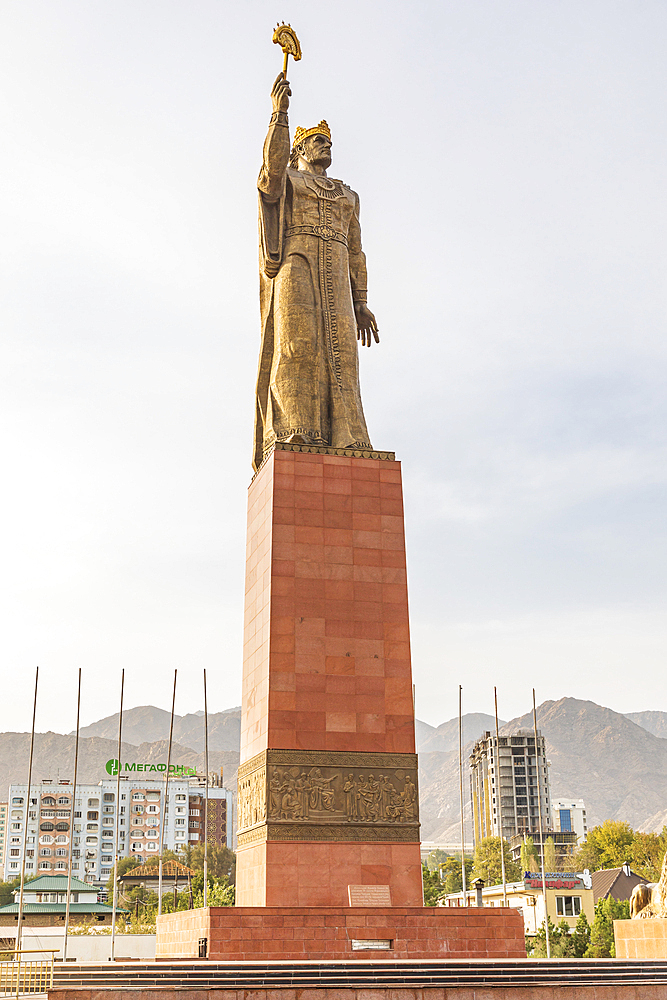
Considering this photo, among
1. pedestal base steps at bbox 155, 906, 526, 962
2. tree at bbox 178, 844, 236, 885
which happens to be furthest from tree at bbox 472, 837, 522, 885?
pedestal base steps at bbox 155, 906, 526, 962

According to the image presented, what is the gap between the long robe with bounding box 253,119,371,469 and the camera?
1572cm

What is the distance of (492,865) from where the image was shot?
68375 millimetres

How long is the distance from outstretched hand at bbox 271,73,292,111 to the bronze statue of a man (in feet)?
0.05

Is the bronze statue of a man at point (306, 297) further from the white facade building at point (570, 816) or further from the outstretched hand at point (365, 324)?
the white facade building at point (570, 816)

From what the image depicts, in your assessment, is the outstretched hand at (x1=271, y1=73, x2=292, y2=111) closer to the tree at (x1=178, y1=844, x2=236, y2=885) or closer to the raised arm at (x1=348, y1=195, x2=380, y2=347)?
the raised arm at (x1=348, y1=195, x2=380, y2=347)

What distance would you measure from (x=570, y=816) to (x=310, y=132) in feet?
362

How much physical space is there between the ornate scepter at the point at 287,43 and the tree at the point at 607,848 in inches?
2111

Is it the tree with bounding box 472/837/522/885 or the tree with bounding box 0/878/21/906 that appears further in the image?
the tree with bounding box 472/837/522/885

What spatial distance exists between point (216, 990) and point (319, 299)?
34.2 ft

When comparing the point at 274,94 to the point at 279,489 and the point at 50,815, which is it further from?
the point at 50,815

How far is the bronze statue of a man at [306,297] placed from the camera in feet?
51.6

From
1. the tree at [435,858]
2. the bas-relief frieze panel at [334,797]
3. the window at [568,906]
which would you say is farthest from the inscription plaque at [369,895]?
the tree at [435,858]

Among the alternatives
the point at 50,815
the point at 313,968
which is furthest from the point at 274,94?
the point at 50,815

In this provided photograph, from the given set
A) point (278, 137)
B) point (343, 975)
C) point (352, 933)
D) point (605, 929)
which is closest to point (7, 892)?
point (605, 929)
